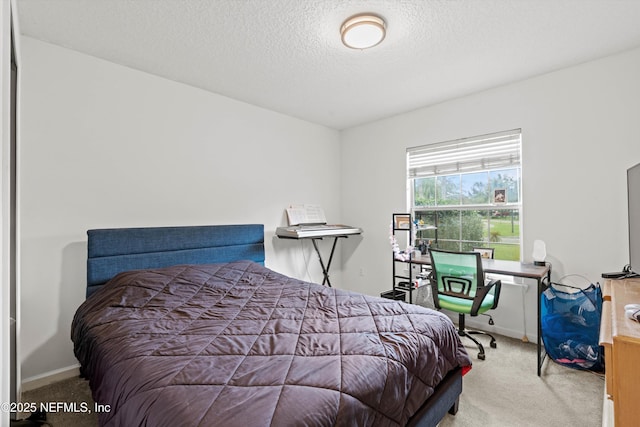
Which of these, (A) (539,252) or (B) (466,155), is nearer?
(A) (539,252)

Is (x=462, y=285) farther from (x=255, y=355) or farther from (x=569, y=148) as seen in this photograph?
(x=255, y=355)

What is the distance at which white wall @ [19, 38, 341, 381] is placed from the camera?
7.32 ft

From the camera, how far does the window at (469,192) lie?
3.11 m

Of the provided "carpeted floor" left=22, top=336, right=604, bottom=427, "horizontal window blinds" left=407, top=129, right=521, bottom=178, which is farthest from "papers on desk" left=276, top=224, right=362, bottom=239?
"carpeted floor" left=22, top=336, right=604, bottom=427

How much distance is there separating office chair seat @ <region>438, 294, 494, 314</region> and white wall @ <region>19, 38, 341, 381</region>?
1964mm

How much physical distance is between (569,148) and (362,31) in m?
2.12

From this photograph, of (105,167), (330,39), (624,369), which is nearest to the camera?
(624,369)

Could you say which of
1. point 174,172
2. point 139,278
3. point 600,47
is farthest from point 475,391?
point 174,172

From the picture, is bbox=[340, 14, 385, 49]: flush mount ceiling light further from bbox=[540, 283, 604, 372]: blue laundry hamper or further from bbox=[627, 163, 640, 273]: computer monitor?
bbox=[540, 283, 604, 372]: blue laundry hamper

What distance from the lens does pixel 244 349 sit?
142cm

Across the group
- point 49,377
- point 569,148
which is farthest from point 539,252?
point 49,377

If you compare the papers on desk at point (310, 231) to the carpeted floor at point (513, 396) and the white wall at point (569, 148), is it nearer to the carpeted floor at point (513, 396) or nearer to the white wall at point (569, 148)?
the white wall at point (569, 148)

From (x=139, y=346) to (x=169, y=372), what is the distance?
1.16 feet

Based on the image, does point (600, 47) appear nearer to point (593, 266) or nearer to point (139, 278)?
point (593, 266)
